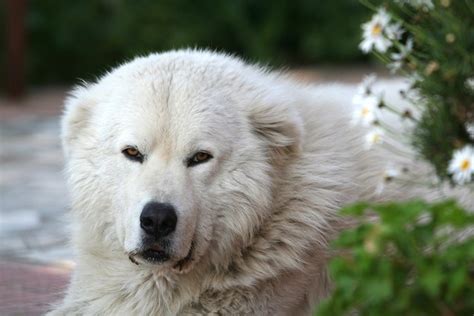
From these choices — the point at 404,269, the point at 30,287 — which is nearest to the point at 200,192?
the point at 404,269

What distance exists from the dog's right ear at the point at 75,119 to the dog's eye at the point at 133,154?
343 millimetres

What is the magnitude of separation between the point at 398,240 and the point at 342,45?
532 inches

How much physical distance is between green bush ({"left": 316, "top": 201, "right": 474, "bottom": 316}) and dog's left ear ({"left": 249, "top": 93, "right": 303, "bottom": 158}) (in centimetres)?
126

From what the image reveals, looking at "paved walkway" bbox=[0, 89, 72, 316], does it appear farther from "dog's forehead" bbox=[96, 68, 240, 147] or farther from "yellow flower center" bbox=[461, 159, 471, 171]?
"yellow flower center" bbox=[461, 159, 471, 171]

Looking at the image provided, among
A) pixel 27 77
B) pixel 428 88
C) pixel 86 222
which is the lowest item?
pixel 27 77

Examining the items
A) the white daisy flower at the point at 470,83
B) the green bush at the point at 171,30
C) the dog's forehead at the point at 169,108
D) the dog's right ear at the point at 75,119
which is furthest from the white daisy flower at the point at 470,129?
the green bush at the point at 171,30

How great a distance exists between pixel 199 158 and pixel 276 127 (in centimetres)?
38

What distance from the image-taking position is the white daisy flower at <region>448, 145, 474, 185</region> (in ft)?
9.53

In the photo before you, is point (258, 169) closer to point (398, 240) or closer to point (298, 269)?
point (298, 269)

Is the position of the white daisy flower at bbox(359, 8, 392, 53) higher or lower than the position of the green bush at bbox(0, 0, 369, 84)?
higher

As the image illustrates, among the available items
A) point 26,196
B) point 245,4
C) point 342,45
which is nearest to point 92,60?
point 245,4

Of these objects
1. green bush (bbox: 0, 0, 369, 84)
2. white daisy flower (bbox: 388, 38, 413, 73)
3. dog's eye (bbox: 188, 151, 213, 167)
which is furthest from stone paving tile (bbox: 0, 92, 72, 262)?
green bush (bbox: 0, 0, 369, 84)

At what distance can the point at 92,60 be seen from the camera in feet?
50.9

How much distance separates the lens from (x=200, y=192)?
3.71 meters
